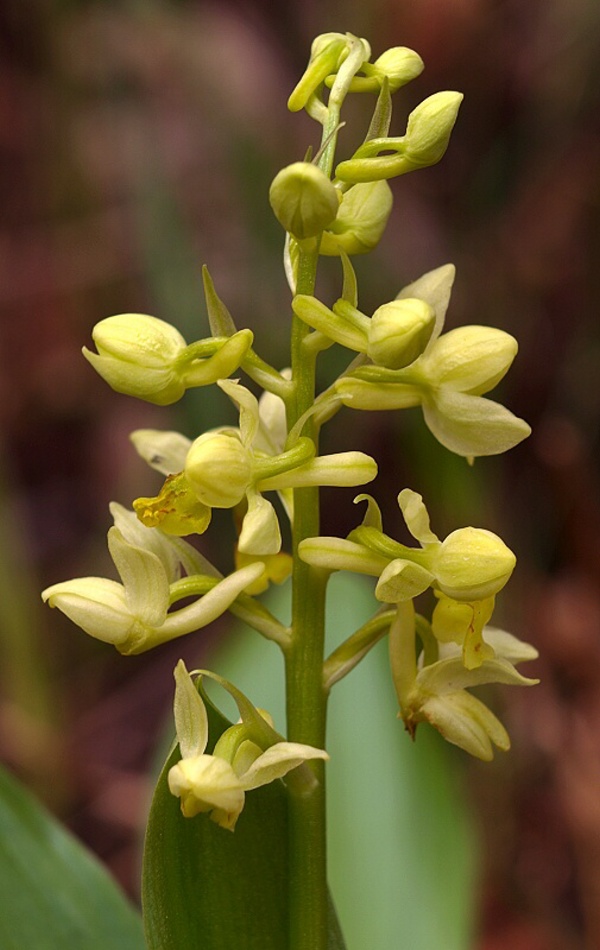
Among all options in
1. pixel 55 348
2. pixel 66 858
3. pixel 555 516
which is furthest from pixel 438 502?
pixel 55 348

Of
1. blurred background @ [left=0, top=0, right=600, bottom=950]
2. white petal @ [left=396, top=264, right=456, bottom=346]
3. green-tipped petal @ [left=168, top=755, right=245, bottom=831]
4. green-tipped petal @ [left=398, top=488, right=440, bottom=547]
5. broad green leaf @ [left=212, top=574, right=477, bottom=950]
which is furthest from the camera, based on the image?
blurred background @ [left=0, top=0, right=600, bottom=950]

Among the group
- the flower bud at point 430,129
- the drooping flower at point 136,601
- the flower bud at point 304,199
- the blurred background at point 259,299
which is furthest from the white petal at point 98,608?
the blurred background at point 259,299

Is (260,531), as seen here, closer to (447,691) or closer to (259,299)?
(447,691)

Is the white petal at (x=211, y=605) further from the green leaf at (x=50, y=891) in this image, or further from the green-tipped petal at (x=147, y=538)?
the green leaf at (x=50, y=891)

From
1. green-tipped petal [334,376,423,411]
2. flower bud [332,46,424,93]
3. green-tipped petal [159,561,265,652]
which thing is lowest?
green-tipped petal [159,561,265,652]

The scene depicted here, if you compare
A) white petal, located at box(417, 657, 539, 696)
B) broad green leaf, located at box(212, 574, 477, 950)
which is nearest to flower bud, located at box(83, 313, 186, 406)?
white petal, located at box(417, 657, 539, 696)

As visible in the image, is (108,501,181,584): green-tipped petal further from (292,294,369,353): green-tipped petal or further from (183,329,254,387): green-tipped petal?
(292,294,369,353): green-tipped petal

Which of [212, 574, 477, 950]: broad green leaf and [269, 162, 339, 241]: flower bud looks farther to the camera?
[212, 574, 477, 950]: broad green leaf
